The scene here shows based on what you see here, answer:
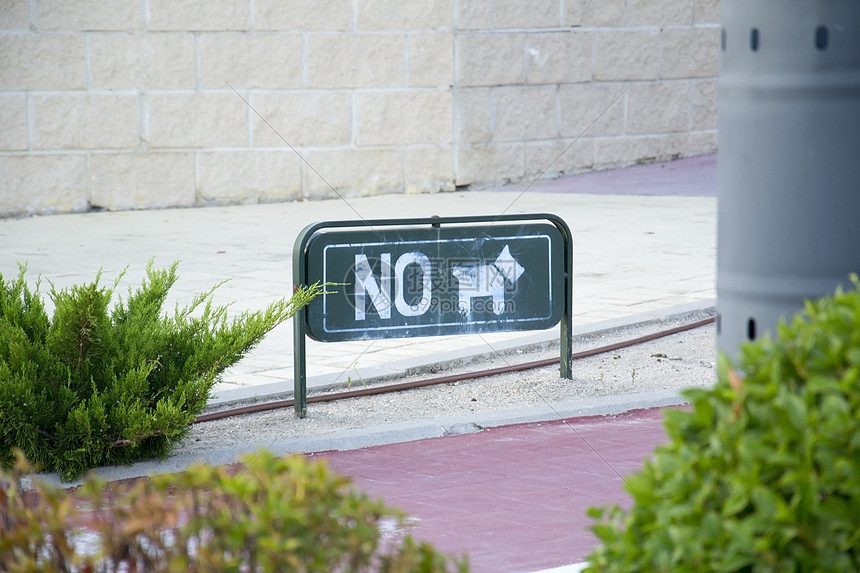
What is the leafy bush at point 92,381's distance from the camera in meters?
5.02

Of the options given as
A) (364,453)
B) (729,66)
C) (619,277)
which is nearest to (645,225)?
(619,277)

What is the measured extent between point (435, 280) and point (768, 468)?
4561 mm

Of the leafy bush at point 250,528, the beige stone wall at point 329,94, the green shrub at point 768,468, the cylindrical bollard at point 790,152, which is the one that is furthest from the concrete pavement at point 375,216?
the green shrub at point 768,468

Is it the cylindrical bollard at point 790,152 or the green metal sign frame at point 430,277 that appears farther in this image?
the green metal sign frame at point 430,277

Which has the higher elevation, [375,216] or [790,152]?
[790,152]

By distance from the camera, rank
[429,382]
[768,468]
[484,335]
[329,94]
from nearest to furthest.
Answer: [768,468], [429,382], [484,335], [329,94]

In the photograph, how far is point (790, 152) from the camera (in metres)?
2.46

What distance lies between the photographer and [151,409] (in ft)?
17.3

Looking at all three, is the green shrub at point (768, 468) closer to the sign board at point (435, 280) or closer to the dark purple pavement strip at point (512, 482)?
the dark purple pavement strip at point (512, 482)

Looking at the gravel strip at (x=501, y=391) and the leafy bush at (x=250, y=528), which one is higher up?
the leafy bush at (x=250, y=528)

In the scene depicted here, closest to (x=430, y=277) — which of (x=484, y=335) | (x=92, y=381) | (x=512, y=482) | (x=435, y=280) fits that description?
(x=435, y=280)

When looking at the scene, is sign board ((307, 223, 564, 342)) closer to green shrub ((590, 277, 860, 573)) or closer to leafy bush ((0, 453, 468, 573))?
leafy bush ((0, 453, 468, 573))

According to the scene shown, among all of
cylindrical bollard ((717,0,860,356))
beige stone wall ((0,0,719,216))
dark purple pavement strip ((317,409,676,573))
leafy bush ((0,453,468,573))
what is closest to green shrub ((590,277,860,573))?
cylindrical bollard ((717,0,860,356))

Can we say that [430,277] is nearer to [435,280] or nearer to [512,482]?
[435,280]
